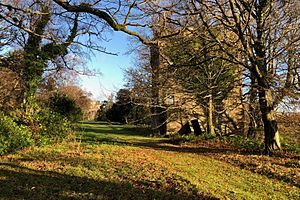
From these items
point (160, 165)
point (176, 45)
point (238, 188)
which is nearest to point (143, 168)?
point (160, 165)

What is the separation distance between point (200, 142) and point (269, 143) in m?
4.78

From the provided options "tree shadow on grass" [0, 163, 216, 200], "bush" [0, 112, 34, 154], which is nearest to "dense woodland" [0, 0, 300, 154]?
"bush" [0, 112, 34, 154]

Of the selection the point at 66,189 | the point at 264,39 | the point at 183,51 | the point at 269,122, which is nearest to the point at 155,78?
the point at 183,51

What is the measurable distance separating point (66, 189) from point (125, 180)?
136 cm

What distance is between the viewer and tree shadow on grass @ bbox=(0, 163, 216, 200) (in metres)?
4.99

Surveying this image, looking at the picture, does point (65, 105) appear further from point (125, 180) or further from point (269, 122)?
point (125, 180)

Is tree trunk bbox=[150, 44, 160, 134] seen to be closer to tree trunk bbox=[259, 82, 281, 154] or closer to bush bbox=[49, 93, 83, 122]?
tree trunk bbox=[259, 82, 281, 154]

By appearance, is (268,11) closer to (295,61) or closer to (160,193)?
(295,61)

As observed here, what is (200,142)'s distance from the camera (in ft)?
47.3

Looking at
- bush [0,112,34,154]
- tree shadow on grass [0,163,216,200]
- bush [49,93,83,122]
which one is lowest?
tree shadow on grass [0,163,216,200]

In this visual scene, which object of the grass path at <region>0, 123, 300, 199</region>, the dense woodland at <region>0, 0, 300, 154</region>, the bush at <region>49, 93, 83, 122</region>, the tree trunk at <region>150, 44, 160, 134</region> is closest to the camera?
the grass path at <region>0, 123, 300, 199</region>

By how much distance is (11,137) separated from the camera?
910cm

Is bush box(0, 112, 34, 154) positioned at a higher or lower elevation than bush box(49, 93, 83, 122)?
lower

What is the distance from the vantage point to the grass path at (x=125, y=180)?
520 centimetres
